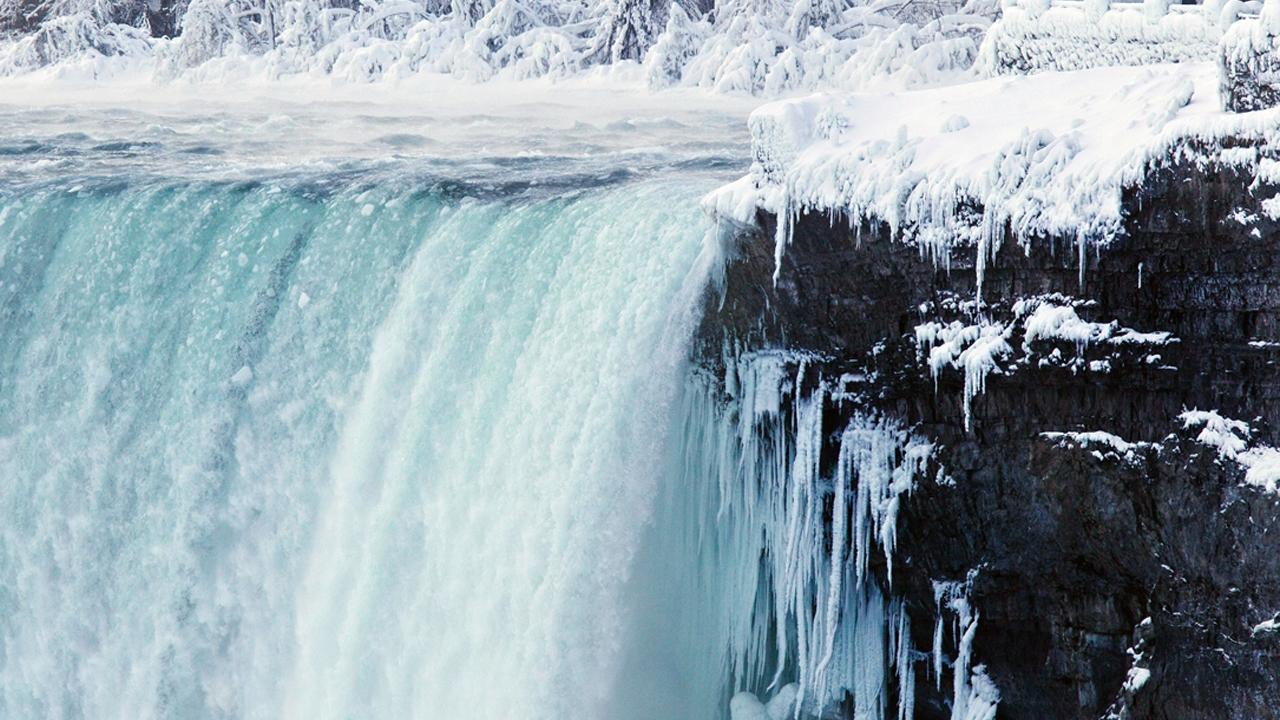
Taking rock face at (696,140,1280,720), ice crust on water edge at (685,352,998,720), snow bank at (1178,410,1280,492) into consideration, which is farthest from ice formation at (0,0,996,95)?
snow bank at (1178,410,1280,492)

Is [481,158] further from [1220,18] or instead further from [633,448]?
[1220,18]

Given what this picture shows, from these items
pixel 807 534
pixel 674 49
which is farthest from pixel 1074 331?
pixel 674 49

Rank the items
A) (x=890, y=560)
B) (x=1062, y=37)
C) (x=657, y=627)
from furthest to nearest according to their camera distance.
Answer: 1. (x=1062, y=37)
2. (x=657, y=627)
3. (x=890, y=560)

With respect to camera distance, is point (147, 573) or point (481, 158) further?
point (481, 158)

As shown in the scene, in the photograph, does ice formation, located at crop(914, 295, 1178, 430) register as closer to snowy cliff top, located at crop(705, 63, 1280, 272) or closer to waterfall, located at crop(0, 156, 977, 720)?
snowy cliff top, located at crop(705, 63, 1280, 272)

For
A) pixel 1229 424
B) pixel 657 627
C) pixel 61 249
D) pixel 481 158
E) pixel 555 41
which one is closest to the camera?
pixel 1229 424

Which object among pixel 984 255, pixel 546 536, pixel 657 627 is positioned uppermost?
pixel 984 255

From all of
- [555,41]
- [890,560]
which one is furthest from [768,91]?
[890,560]

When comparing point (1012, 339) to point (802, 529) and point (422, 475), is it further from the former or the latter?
point (422, 475)
